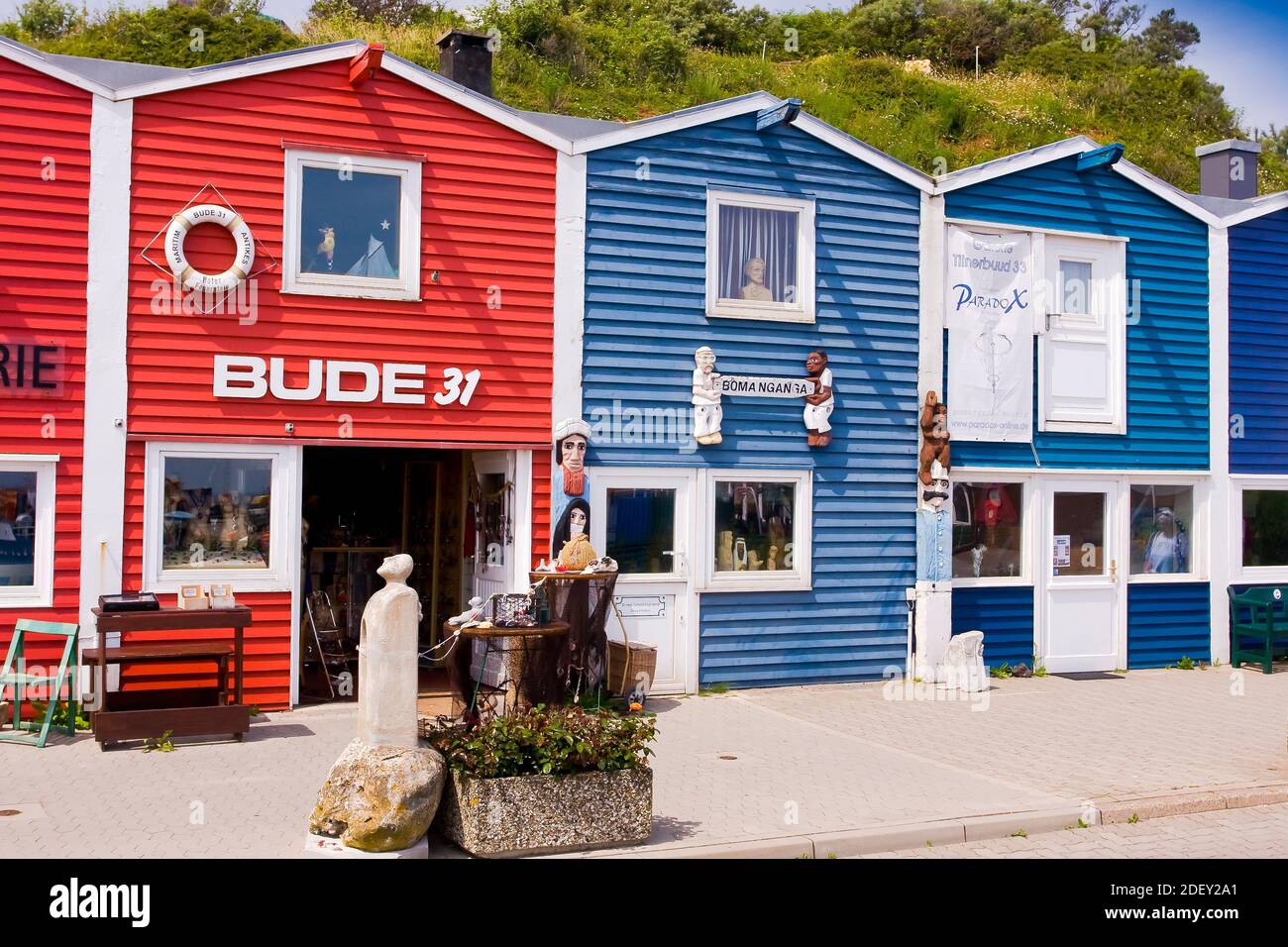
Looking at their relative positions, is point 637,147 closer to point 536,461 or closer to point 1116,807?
point 536,461

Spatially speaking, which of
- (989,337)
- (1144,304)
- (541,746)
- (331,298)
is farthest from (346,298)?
(1144,304)

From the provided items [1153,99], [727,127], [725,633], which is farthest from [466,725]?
[1153,99]

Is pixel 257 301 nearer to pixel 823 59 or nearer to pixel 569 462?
pixel 569 462

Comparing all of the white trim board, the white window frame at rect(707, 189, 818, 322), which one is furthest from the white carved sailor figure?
the white trim board

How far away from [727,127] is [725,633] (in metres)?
5.16

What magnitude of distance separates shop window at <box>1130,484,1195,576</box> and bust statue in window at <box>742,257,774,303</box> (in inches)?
209

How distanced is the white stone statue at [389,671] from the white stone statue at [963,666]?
25.3 feet

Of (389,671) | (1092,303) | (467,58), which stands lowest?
(389,671)

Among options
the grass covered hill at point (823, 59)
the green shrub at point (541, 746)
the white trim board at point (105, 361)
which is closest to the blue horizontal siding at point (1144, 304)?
the green shrub at point (541, 746)

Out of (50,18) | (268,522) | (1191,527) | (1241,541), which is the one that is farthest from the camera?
(50,18)

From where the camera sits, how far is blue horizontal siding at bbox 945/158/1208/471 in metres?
14.7

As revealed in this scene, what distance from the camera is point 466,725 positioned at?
7.61 metres

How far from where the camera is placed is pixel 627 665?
11.6 meters

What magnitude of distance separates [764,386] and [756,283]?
1.08 meters
